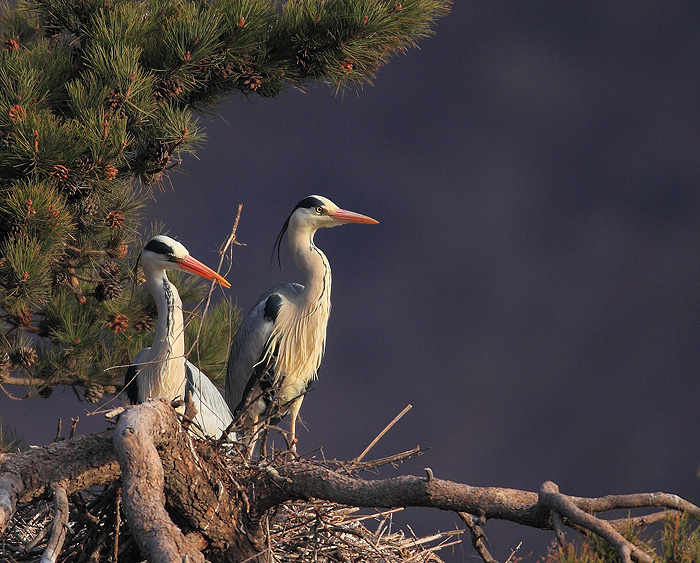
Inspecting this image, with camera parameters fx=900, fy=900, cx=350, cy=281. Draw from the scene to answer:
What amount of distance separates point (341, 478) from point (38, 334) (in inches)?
111

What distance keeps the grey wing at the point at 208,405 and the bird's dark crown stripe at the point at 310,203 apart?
1.02m

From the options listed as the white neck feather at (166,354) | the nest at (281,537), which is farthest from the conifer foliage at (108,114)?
the nest at (281,537)

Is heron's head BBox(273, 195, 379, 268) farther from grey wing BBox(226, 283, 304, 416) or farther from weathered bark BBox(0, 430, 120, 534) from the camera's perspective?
weathered bark BBox(0, 430, 120, 534)

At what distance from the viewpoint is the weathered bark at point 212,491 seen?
1722mm

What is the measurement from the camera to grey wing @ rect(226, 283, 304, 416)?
4.35 metres

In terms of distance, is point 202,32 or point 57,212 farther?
point 202,32

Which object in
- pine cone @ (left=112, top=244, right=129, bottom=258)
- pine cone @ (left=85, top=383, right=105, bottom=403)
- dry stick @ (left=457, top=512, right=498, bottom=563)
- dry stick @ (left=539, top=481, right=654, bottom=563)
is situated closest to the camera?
dry stick @ (left=539, top=481, right=654, bottom=563)

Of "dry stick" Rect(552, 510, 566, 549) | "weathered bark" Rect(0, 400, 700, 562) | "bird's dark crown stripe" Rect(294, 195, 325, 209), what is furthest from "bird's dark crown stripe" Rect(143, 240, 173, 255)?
"dry stick" Rect(552, 510, 566, 549)

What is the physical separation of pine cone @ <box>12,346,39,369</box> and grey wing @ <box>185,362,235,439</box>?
100cm

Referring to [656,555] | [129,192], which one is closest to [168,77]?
[129,192]

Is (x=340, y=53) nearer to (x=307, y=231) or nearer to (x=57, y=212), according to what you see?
(x=307, y=231)

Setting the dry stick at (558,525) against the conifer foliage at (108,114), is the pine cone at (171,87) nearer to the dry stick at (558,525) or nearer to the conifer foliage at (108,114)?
the conifer foliage at (108,114)

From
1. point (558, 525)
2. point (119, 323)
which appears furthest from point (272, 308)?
point (558, 525)

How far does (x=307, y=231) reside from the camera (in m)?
4.34
